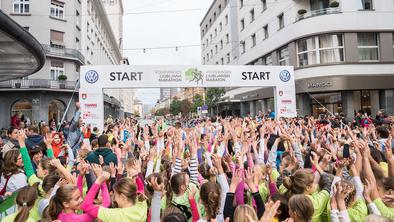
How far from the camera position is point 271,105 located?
86.6ft

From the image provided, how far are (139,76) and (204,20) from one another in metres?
43.8

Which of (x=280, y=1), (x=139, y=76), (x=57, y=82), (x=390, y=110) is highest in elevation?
(x=280, y=1)

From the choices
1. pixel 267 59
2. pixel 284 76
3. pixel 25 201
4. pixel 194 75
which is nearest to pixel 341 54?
pixel 267 59

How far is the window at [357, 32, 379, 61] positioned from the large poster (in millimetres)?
9443

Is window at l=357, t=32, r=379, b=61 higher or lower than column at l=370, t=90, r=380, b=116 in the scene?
higher

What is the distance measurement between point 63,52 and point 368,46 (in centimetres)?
2849

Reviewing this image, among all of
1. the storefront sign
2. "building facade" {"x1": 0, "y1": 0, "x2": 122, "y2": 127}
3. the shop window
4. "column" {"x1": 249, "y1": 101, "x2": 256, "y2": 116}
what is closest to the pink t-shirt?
the storefront sign

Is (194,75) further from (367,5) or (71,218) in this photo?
(367,5)

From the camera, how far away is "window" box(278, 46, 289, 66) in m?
24.4

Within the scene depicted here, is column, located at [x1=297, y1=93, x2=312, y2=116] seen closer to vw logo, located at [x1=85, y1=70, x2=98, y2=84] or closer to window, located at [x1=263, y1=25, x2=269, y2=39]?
window, located at [x1=263, y1=25, x2=269, y2=39]

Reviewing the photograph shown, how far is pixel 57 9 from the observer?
3145 cm

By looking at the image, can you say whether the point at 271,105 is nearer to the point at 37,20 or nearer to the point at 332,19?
the point at 332,19

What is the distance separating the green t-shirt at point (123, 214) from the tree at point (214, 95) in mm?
37106

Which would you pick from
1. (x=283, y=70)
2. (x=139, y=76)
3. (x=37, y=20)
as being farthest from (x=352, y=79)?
(x=37, y=20)
